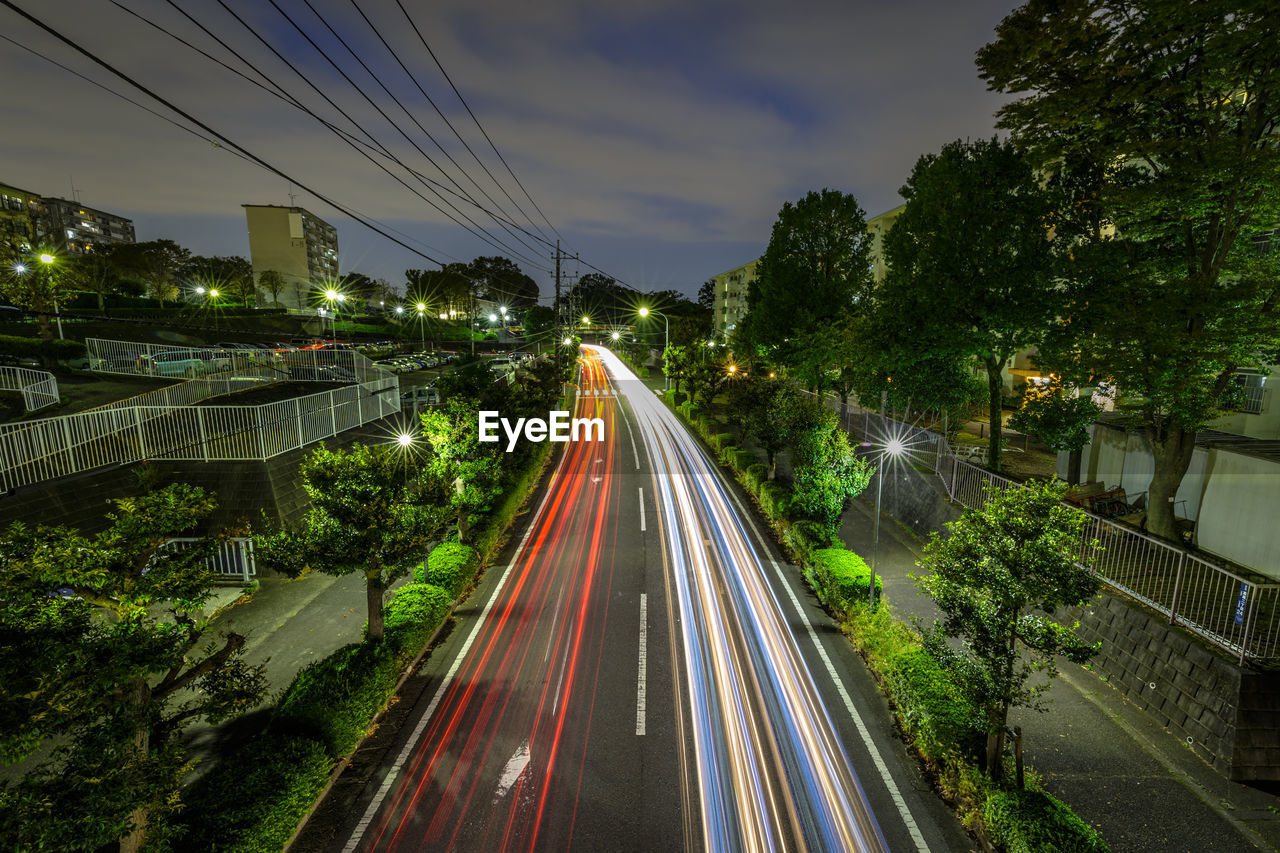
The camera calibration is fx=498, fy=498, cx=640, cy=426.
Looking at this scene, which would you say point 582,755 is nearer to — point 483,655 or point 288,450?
point 483,655

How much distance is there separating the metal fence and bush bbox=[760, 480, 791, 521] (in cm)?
1676

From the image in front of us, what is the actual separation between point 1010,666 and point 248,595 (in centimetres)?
1738

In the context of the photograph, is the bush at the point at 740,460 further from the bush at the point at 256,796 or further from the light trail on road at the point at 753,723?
the bush at the point at 256,796

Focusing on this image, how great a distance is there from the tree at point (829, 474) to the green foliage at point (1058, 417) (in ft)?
18.2

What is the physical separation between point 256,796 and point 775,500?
16.0 meters

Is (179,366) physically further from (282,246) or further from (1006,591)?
(282,246)

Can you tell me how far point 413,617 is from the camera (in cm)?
1121

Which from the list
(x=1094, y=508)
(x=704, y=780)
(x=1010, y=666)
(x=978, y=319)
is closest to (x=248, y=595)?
(x=704, y=780)

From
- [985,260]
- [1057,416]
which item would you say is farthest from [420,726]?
[985,260]

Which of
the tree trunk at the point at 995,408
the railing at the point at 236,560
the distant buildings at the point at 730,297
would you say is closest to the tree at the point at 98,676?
the railing at the point at 236,560

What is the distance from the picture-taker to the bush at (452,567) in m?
13.1

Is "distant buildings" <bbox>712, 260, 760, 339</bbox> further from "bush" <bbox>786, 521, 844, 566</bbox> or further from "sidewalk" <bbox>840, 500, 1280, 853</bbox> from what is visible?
"sidewalk" <bbox>840, 500, 1280, 853</bbox>

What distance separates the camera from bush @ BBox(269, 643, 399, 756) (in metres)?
8.07

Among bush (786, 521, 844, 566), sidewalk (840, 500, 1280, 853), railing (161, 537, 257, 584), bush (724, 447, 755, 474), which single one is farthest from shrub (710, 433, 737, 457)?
railing (161, 537, 257, 584)
